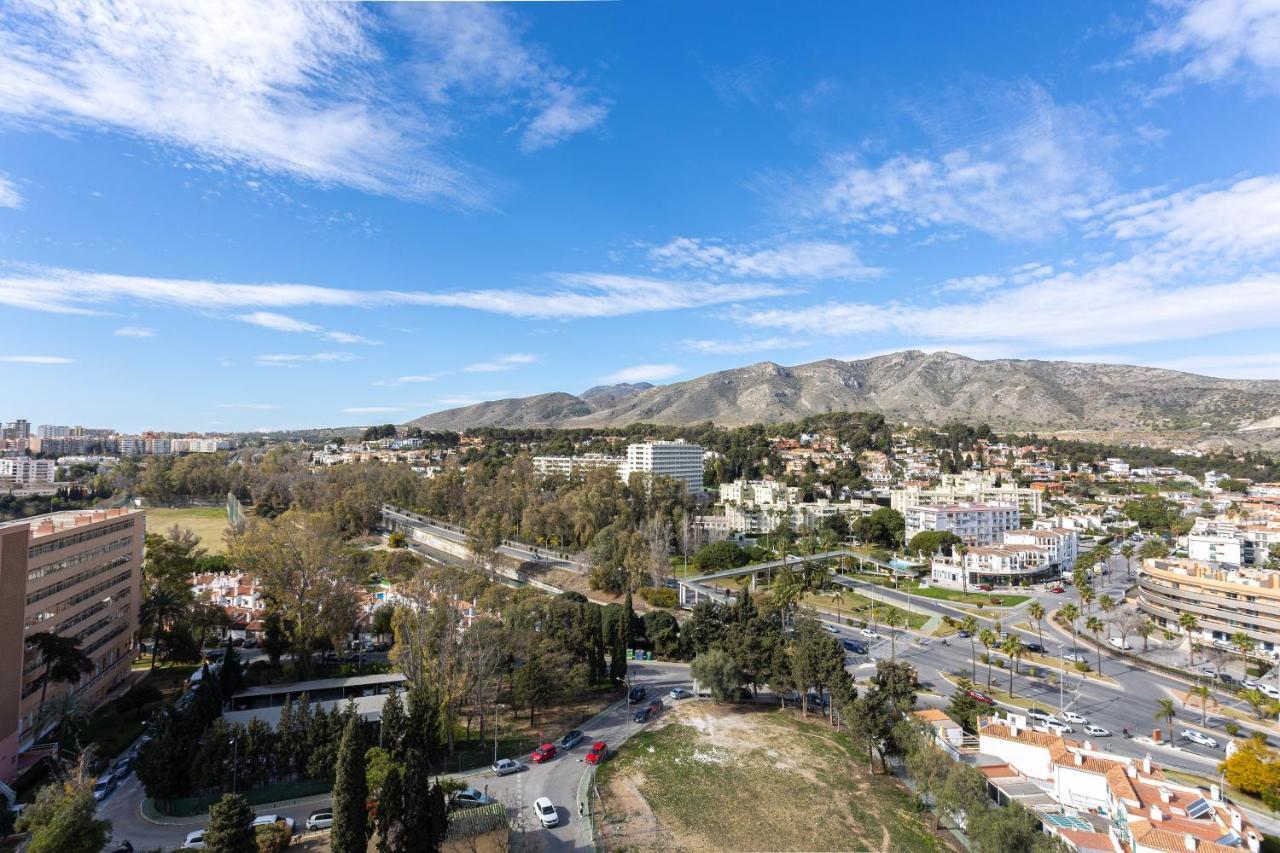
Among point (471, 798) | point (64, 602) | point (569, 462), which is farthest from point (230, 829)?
point (569, 462)

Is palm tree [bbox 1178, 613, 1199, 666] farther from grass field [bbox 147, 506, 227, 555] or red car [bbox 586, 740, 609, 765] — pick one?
→ grass field [bbox 147, 506, 227, 555]

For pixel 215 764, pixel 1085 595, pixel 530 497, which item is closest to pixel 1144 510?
pixel 1085 595

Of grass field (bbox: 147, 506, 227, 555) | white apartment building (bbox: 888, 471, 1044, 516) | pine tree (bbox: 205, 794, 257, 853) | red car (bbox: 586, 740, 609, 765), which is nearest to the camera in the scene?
pine tree (bbox: 205, 794, 257, 853)

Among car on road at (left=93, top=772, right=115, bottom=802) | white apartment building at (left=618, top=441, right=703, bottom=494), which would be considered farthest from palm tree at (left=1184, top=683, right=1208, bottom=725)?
white apartment building at (left=618, top=441, right=703, bottom=494)

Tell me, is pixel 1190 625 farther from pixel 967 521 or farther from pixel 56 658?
pixel 56 658

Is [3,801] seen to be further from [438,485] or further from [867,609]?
[438,485]

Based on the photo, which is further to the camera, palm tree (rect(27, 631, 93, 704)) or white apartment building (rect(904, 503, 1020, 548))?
white apartment building (rect(904, 503, 1020, 548))

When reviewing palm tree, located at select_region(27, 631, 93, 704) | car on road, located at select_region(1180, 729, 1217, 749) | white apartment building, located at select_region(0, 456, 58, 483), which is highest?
white apartment building, located at select_region(0, 456, 58, 483)
